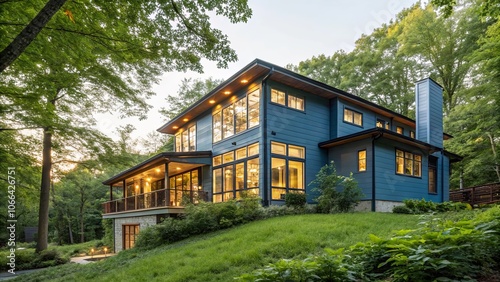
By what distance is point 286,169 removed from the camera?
13539mm

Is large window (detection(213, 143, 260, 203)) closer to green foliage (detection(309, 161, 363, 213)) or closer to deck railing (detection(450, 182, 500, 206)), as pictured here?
green foliage (detection(309, 161, 363, 213))

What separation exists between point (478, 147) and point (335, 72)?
1488cm

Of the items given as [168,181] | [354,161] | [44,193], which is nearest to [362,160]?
[354,161]

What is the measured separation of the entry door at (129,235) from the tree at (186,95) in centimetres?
1546

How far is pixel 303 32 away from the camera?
57.7 feet

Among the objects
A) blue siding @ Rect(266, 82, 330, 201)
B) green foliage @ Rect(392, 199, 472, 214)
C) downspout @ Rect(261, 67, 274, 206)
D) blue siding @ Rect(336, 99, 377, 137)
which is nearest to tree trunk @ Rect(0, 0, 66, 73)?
downspout @ Rect(261, 67, 274, 206)

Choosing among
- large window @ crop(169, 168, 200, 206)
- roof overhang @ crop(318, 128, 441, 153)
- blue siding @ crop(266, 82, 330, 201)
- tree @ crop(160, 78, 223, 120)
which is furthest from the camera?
tree @ crop(160, 78, 223, 120)

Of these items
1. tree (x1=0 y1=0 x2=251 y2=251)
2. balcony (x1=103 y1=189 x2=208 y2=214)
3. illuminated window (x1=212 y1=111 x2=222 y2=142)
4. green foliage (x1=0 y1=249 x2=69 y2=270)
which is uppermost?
tree (x1=0 y1=0 x2=251 y2=251)

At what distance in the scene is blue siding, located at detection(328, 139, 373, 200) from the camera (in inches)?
509

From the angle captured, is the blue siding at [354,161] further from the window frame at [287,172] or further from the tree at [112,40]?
the tree at [112,40]

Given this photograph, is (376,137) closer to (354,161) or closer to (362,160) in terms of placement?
(362,160)

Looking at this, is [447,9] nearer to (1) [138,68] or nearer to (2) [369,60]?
(1) [138,68]

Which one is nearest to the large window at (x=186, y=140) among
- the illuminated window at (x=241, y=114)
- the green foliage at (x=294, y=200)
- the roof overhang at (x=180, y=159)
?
the roof overhang at (x=180, y=159)

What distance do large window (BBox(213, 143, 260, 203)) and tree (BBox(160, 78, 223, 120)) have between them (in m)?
17.1
